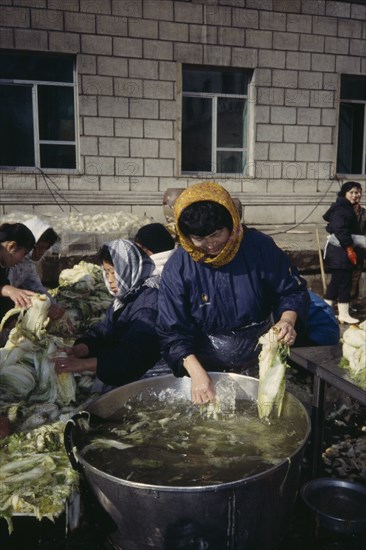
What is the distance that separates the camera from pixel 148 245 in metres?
4.77

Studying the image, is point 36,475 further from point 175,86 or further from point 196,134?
point 196,134

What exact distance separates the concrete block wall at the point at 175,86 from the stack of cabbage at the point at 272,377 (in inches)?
374

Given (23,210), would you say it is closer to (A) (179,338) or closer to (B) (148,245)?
(B) (148,245)

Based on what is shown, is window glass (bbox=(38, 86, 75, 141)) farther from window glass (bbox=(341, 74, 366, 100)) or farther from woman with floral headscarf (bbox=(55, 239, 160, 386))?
woman with floral headscarf (bbox=(55, 239, 160, 386))

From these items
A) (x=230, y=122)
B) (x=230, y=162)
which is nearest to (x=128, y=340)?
(x=230, y=162)

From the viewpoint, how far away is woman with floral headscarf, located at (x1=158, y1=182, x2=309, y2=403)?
3.04m

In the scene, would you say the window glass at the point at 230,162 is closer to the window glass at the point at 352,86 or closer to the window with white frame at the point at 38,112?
the window glass at the point at 352,86

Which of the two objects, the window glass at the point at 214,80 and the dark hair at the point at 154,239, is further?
the window glass at the point at 214,80

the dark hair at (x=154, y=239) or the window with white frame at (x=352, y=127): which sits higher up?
the window with white frame at (x=352, y=127)

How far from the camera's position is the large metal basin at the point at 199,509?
207 centimetres

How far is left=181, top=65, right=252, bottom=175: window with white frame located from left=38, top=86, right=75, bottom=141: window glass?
297cm

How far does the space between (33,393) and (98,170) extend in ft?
29.0

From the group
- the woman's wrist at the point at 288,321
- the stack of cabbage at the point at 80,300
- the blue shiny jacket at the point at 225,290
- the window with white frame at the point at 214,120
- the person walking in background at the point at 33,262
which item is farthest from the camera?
the window with white frame at the point at 214,120

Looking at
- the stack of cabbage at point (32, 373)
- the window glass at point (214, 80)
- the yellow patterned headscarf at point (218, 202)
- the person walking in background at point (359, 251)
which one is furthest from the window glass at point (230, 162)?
the yellow patterned headscarf at point (218, 202)
